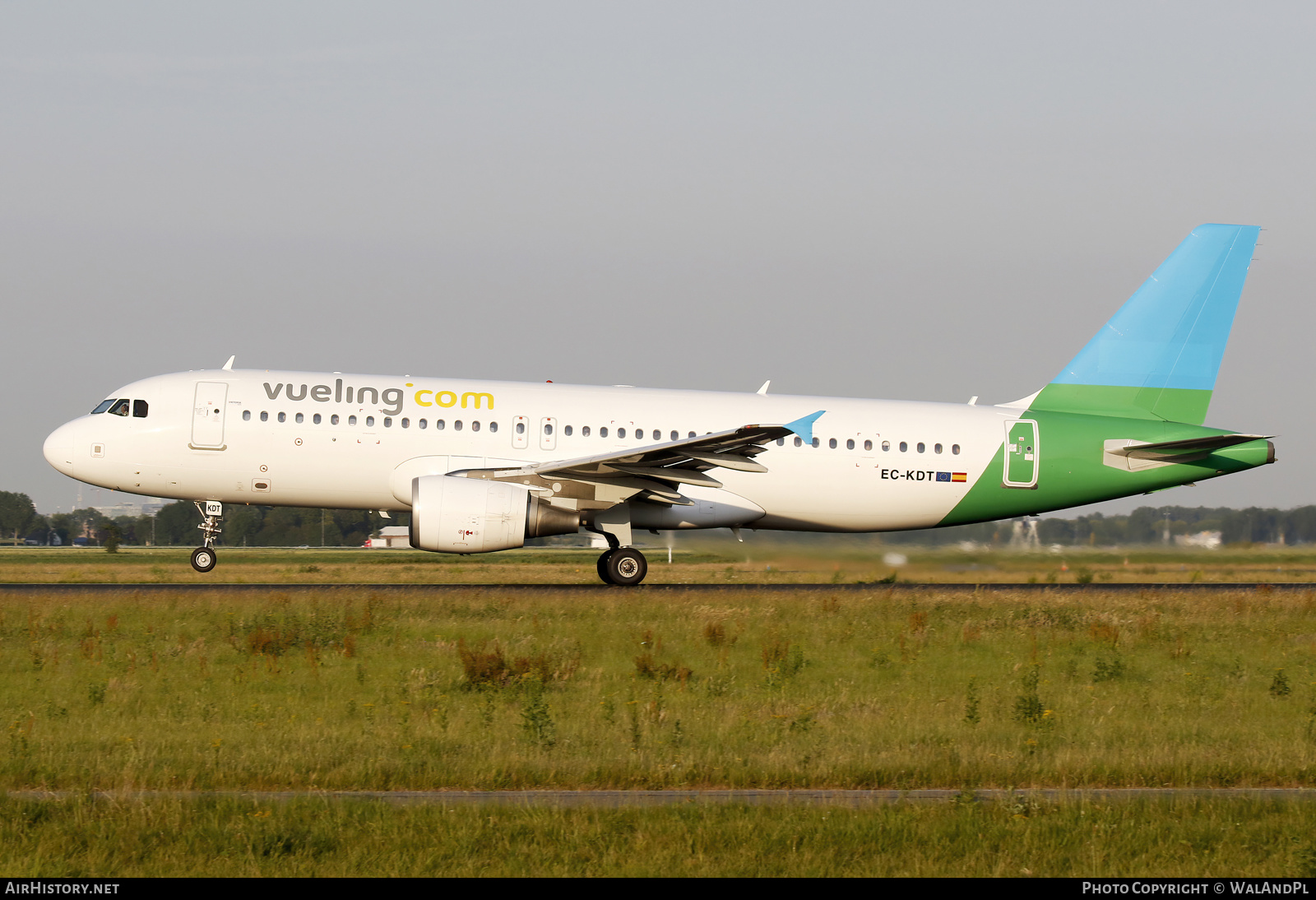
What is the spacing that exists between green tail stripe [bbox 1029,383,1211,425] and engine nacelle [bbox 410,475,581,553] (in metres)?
12.4

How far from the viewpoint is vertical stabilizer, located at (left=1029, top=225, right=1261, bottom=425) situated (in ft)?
87.8

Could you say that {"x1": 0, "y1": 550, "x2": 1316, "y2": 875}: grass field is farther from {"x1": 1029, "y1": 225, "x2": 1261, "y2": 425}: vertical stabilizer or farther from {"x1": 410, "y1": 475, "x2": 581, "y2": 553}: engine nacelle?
{"x1": 1029, "y1": 225, "x2": 1261, "y2": 425}: vertical stabilizer

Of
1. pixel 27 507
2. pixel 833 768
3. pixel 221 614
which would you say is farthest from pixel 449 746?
pixel 27 507

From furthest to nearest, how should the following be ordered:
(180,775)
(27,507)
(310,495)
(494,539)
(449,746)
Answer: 1. (27,507)
2. (310,495)
3. (494,539)
4. (449,746)
5. (180,775)

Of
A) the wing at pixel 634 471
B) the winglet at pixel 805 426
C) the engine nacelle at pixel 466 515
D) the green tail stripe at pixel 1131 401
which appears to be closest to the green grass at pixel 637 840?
the engine nacelle at pixel 466 515

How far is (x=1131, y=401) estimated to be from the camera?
26.8m

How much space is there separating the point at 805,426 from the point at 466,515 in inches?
263

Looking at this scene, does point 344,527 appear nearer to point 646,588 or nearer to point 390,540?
point 390,540

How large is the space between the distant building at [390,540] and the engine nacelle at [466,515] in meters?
54.8

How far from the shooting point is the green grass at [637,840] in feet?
23.6

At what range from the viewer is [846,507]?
82.0ft

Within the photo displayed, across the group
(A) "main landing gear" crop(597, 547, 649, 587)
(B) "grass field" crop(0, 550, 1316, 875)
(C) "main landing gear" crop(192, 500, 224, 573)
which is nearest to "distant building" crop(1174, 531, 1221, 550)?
(B) "grass field" crop(0, 550, 1316, 875)

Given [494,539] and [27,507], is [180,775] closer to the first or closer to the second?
[494,539]

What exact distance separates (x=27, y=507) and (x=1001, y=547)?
9858cm
